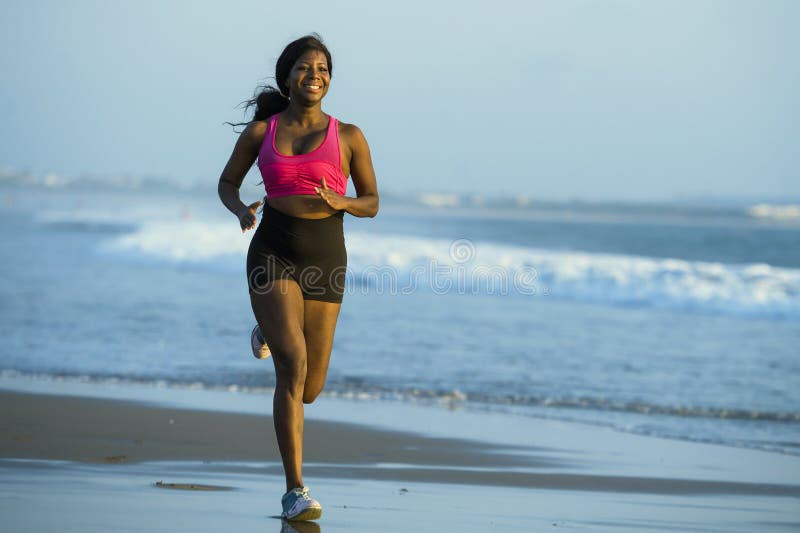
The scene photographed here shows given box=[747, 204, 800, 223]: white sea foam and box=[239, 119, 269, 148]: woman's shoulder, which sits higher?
box=[747, 204, 800, 223]: white sea foam

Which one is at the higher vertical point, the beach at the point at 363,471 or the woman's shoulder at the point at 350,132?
the woman's shoulder at the point at 350,132

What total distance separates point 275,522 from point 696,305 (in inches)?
599

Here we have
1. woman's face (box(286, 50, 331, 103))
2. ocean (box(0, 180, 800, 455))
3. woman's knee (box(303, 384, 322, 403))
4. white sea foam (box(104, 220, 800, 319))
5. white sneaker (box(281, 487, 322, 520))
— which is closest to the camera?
white sneaker (box(281, 487, 322, 520))

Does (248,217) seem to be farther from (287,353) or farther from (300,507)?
(300,507)

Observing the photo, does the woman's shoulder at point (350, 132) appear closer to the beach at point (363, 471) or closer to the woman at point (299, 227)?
the woman at point (299, 227)

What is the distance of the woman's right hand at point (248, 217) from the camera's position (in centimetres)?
459

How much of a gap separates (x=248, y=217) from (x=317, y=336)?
0.59 metres

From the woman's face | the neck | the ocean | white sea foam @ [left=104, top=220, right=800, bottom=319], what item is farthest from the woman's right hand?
white sea foam @ [left=104, top=220, right=800, bottom=319]

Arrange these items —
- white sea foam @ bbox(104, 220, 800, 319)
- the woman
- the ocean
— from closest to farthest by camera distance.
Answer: the woman → the ocean → white sea foam @ bbox(104, 220, 800, 319)

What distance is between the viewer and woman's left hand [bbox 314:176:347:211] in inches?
181

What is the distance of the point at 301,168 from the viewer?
185 inches

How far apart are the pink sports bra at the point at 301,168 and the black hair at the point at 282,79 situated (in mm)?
272

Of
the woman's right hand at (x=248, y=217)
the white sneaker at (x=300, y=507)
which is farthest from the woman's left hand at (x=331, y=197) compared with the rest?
the white sneaker at (x=300, y=507)

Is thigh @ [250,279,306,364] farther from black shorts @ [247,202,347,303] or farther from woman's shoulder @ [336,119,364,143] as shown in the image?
woman's shoulder @ [336,119,364,143]
